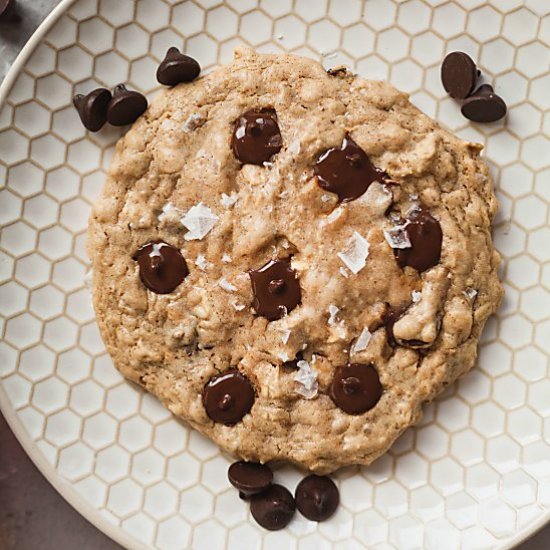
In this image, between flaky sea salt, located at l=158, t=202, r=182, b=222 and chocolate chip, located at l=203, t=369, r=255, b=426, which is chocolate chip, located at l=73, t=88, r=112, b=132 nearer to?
flaky sea salt, located at l=158, t=202, r=182, b=222

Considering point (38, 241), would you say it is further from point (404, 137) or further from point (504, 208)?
point (504, 208)

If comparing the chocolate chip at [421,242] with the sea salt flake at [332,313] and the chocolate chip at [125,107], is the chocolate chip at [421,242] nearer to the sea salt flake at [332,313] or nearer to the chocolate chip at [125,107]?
the sea salt flake at [332,313]

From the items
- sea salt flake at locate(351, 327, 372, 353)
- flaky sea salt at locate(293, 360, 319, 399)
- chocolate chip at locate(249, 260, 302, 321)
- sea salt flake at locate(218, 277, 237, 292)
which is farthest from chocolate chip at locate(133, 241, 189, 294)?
sea salt flake at locate(351, 327, 372, 353)

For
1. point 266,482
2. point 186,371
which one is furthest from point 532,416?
point 186,371

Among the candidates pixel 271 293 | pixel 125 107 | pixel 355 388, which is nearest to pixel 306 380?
pixel 355 388

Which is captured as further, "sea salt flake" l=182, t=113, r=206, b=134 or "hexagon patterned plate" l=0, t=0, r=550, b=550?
"hexagon patterned plate" l=0, t=0, r=550, b=550

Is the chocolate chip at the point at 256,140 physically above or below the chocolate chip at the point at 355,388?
above

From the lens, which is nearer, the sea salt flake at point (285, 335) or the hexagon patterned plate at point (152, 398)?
Answer: the sea salt flake at point (285, 335)

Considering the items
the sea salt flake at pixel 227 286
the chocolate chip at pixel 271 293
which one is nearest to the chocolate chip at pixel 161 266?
the sea salt flake at pixel 227 286
